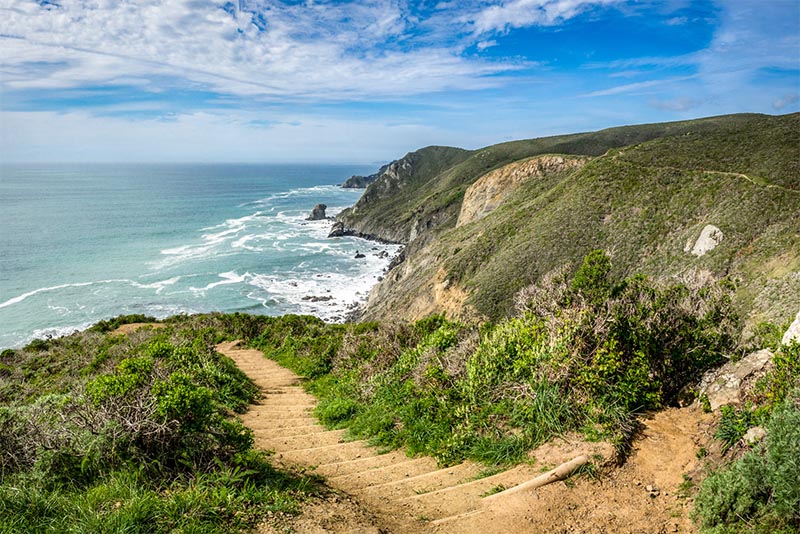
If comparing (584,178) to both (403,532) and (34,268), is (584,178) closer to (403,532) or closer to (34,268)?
(403,532)

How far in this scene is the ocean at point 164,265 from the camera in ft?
151

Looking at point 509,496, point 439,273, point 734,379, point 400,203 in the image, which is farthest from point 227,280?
point 400,203

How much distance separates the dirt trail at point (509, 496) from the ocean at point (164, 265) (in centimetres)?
4054

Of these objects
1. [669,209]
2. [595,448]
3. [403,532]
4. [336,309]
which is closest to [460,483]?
[403,532]

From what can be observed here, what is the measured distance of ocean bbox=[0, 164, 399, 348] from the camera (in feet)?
151

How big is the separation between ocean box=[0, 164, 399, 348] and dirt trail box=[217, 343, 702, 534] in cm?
4054

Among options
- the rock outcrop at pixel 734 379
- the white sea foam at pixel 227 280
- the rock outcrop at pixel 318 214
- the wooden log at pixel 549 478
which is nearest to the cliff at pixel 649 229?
the rock outcrop at pixel 734 379

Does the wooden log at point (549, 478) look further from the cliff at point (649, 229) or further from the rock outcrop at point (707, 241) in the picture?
the rock outcrop at point (707, 241)

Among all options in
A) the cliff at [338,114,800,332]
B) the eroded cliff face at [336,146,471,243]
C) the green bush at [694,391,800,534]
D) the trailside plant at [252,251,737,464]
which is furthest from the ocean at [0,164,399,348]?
the green bush at [694,391,800,534]

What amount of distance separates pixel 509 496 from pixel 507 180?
60.9 m

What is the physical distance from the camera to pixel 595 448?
5.97 metres

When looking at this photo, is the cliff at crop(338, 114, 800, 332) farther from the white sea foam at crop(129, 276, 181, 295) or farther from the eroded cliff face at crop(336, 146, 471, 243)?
the eroded cliff face at crop(336, 146, 471, 243)

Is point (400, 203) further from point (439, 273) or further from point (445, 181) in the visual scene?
point (439, 273)

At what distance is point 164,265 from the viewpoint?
6094 centimetres
